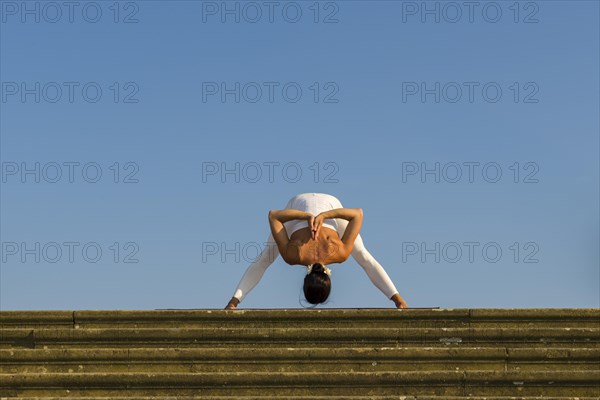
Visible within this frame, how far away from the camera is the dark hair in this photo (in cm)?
766

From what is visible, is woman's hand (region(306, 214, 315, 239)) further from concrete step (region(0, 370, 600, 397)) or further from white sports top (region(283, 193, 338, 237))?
concrete step (region(0, 370, 600, 397))

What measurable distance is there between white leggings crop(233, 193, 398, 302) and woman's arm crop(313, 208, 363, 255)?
0.15 meters

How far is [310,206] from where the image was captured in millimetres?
8883

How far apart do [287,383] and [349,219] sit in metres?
2.70

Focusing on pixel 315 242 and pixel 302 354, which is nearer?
pixel 302 354

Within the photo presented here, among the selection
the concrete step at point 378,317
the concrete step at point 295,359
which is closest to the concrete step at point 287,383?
the concrete step at point 295,359

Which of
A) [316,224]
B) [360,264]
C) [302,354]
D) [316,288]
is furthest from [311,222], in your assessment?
[302,354]

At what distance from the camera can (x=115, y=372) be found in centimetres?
657

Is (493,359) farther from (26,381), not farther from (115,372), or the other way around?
(26,381)

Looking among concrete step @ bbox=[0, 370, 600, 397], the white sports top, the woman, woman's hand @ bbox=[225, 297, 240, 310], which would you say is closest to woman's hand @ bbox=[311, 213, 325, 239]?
the woman

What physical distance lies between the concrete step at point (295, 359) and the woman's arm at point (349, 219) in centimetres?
210

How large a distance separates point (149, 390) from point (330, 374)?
1.17 m

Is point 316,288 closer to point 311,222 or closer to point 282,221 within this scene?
point 311,222

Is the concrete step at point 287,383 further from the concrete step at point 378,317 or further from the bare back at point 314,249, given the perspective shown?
the bare back at point 314,249
